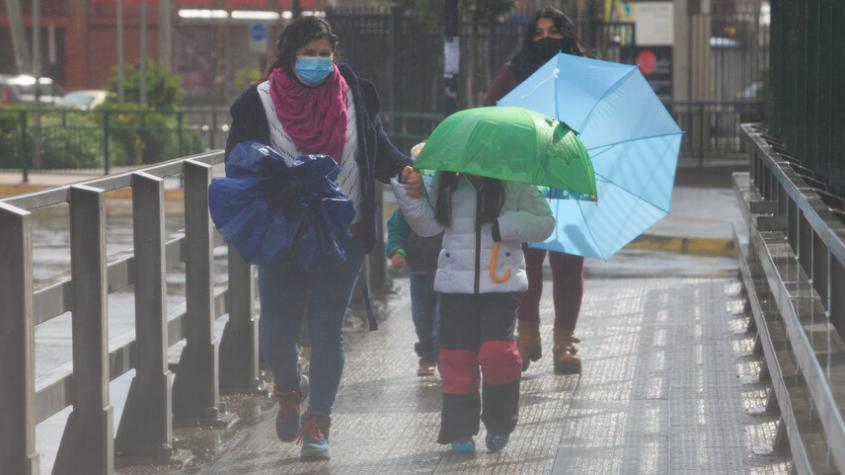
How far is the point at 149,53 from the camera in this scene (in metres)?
53.8

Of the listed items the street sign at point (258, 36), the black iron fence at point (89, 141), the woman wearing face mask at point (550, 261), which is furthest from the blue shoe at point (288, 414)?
the street sign at point (258, 36)

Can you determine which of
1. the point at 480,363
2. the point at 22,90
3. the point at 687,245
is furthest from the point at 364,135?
the point at 22,90

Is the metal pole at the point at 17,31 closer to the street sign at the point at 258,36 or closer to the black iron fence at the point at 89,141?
the street sign at the point at 258,36

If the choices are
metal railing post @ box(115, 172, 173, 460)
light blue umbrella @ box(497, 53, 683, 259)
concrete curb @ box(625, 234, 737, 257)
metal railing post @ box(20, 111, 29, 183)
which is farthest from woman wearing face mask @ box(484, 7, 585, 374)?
metal railing post @ box(20, 111, 29, 183)

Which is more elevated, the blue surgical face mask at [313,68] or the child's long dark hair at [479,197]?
A: the blue surgical face mask at [313,68]

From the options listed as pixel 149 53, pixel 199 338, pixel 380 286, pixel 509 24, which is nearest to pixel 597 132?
pixel 199 338

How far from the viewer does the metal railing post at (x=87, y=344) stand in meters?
6.05

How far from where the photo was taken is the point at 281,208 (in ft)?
21.5

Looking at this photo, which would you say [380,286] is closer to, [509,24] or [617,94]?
[617,94]

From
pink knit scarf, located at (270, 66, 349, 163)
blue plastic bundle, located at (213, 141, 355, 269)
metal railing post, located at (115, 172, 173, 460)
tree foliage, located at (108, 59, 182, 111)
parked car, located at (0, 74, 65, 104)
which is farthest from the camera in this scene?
parked car, located at (0, 74, 65, 104)

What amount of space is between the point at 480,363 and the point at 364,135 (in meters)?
1.02

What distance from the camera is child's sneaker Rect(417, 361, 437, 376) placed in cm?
864

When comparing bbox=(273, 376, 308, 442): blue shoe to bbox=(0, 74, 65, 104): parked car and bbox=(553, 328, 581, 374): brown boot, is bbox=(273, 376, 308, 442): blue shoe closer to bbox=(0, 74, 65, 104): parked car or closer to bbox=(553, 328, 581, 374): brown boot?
bbox=(553, 328, 581, 374): brown boot

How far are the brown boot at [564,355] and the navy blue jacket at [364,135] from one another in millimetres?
1865
